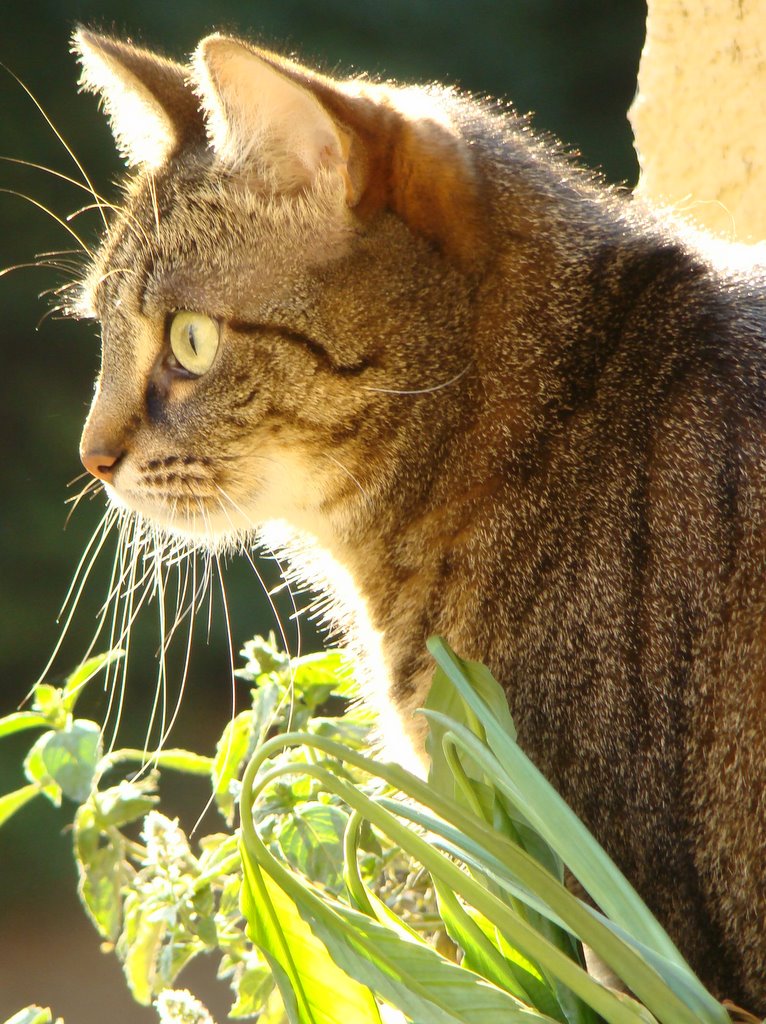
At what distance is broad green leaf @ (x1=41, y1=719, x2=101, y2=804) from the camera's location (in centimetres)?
122

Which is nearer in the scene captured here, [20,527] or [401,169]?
[401,169]

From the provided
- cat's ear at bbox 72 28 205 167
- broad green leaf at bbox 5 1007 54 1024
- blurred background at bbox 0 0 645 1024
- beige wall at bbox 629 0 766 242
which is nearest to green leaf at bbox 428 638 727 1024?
broad green leaf at bbox 5 1007 54 1024

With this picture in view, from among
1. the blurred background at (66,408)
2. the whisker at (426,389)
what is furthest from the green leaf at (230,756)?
the blurred background at (66,408)

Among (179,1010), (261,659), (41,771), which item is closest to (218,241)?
(261,659)

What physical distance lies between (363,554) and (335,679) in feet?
0.83

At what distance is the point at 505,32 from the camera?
2436 mm

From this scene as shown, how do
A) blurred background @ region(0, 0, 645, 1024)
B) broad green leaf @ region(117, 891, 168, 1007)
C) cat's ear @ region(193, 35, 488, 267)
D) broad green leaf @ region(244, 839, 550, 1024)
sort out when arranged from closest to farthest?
broad green leaf @ region(244, 839, 550, 1024), cat's ear @ region(193, 35, 488, 267), broad green leaf @ region(117, 891, 168, 1007), blurred background @ region(0, 0, 645, 1024)

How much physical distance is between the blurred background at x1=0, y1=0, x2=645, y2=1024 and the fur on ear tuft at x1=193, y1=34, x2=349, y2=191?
1207mm

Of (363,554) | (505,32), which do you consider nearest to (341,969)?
(363,554)

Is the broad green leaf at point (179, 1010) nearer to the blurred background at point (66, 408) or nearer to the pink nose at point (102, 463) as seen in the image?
the pink nose at point (102, 463)

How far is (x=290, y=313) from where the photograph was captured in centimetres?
106

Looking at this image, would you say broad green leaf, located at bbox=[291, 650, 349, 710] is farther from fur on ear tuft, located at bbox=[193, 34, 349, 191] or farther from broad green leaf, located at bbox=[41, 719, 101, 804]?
fur on ear tuft, located at bbox=[193, 34, 349, 191]

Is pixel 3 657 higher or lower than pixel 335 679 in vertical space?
lower

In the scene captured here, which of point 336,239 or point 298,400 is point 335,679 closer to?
point 298,400
